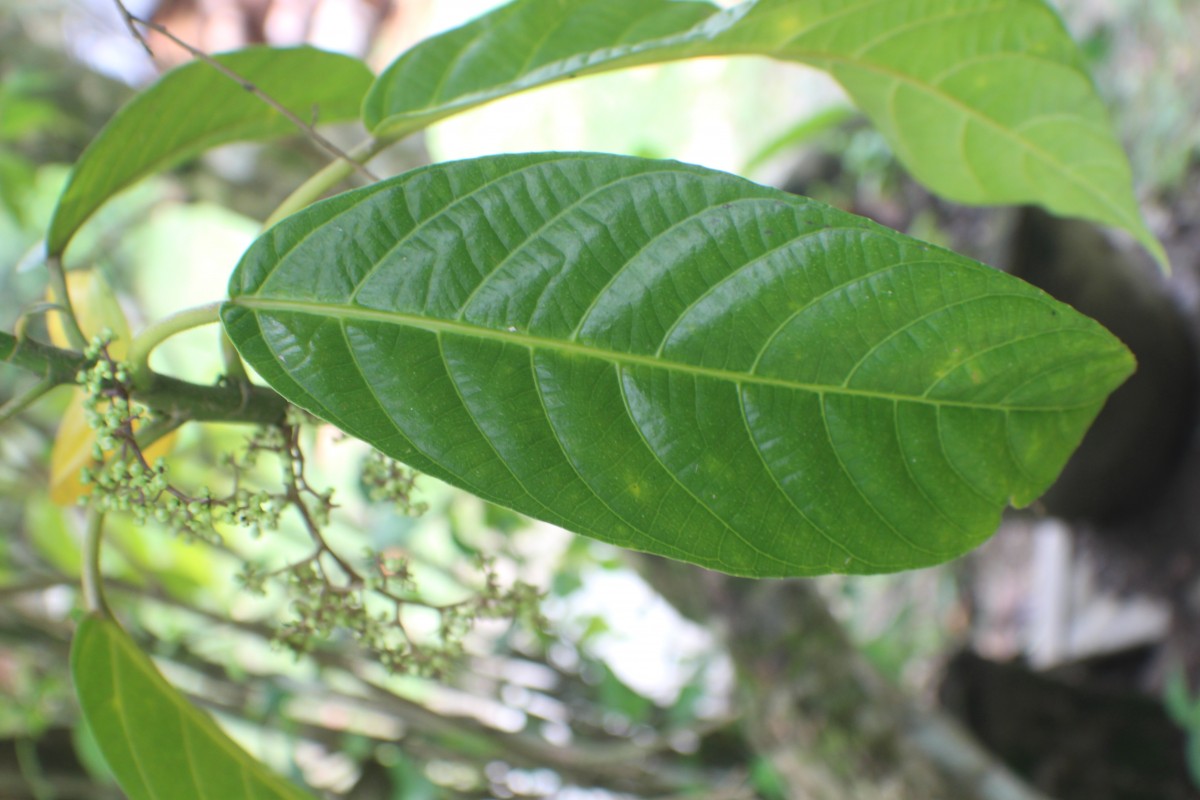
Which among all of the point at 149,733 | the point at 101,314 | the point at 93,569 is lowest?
the point at 149,733

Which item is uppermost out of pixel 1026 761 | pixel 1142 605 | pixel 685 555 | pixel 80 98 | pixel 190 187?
pixel 80 98

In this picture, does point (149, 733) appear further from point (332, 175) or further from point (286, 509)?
point (332, 175)

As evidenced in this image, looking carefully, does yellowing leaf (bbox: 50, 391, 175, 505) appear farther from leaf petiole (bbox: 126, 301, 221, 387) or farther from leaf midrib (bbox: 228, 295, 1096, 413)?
leaf midrib (bbox: 228, 295, 1096, 413)

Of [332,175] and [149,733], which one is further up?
[332,175]

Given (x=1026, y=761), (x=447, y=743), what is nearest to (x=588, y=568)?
(x=447, y=743)

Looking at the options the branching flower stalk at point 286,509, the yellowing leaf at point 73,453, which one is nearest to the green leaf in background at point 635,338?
the branching flower stalk at point 286,509

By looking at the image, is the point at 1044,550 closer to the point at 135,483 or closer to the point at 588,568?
the point at 588,568

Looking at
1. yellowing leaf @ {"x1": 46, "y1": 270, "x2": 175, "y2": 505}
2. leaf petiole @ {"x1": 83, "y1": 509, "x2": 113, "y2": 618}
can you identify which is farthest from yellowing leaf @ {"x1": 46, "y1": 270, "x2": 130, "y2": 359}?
leaf petiole @ {"x1": 83, "y1": 509, "x2": 113, "y2": 618}

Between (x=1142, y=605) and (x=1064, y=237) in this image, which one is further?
(x=1142, y=605)

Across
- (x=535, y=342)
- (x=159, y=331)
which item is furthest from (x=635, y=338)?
(x=159, y=331)
